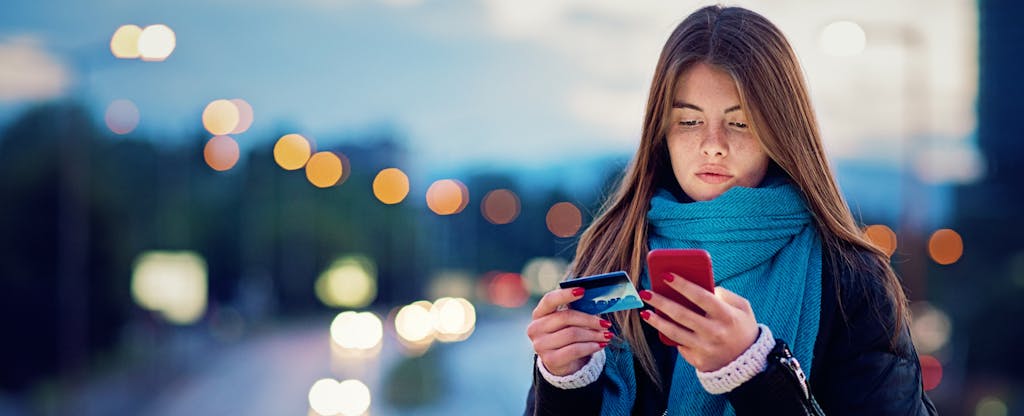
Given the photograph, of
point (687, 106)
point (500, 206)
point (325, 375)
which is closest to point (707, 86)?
point (687, 106)

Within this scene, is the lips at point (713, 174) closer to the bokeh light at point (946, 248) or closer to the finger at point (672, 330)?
the finger at point (672, 330)

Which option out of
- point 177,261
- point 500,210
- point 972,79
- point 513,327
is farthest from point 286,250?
point 972,79

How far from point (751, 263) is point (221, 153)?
5184cm

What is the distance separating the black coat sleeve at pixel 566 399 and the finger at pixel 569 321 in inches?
6.8

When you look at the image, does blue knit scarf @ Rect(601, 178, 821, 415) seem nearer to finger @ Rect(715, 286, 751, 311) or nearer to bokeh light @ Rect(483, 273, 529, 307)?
finger @ Rect(715, 286, 751, 311)

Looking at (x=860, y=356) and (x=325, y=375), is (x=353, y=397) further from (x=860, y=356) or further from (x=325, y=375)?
(x=860, y=356)

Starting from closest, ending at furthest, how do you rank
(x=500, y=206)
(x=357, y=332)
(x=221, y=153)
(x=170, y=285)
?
(x=500, y=206)
(x=170, y=285)
(x=357, y=332)
(x=221, y=153)

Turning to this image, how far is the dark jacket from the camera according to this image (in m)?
2.24

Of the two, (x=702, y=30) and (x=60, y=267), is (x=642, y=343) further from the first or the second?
(x=60, y=267)

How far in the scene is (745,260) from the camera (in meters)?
2.44

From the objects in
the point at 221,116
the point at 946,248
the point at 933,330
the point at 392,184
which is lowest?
the point at 933,330

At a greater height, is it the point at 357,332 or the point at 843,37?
the point at 843,37

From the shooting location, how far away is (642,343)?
2492 millimetres

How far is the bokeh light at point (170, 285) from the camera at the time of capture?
39438mm
